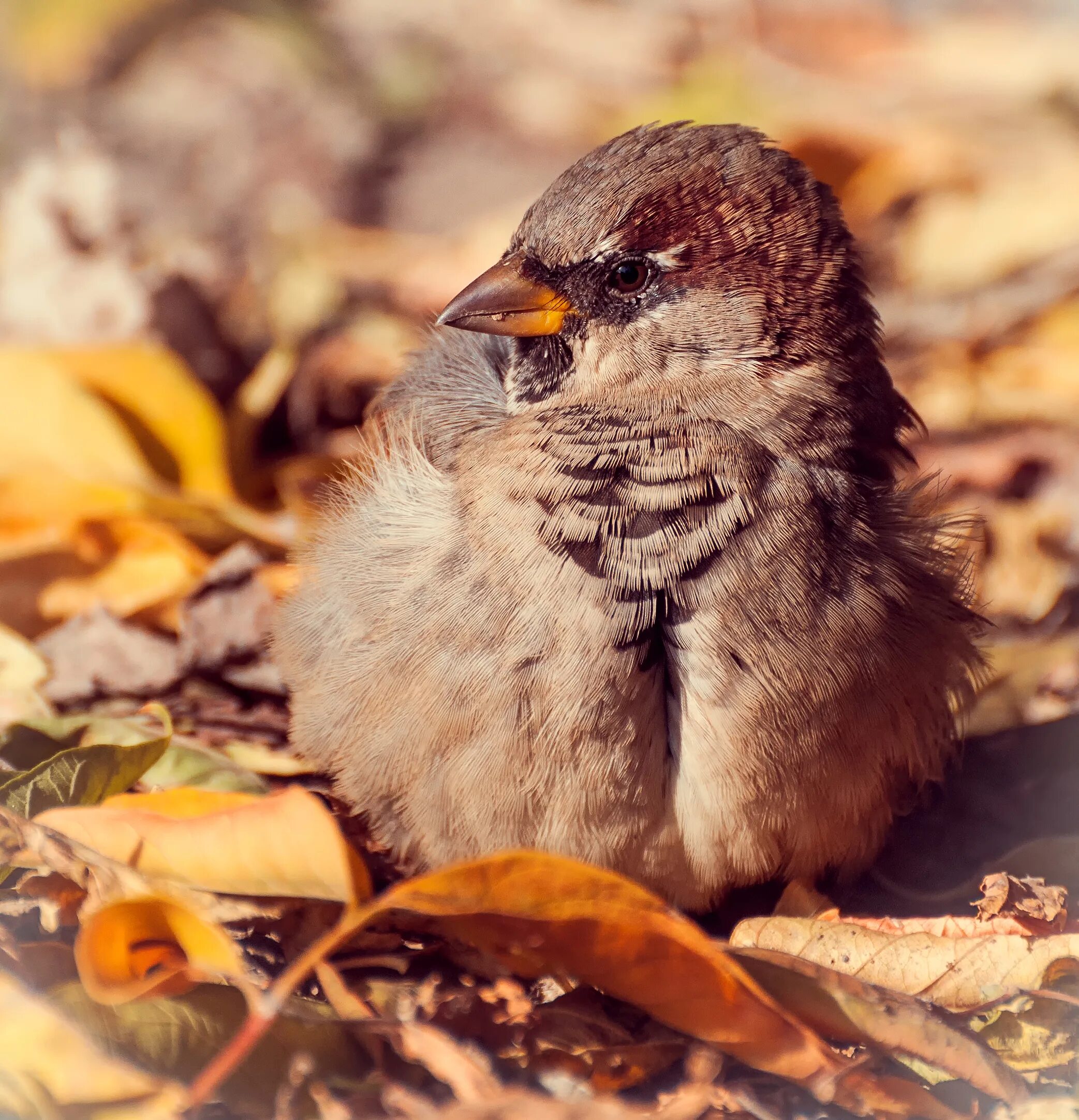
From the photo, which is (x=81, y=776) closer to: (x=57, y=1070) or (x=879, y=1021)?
(x=57, y=1070)

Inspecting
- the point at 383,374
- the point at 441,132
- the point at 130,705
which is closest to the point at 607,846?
the point at 130,705

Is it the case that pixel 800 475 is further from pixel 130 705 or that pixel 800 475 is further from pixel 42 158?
pixel 42 158

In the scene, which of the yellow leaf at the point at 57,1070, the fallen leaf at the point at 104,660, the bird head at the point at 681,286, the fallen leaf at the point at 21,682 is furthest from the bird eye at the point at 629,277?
the yellow leaf at the point at 57,1070

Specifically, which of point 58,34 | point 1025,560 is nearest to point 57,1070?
point 1025,560

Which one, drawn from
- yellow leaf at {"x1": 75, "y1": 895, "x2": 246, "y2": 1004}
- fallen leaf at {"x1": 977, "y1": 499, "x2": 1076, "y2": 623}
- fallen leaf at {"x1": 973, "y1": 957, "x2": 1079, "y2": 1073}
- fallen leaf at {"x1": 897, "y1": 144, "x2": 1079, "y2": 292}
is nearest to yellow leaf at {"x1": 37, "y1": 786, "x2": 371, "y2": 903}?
yellow leaf at {"x1": 75, "y1": 895, "x2": 246, "y2": 1004}

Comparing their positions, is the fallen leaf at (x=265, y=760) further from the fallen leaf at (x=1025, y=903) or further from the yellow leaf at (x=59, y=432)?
the fallen leaf at (x=1025, y=903)

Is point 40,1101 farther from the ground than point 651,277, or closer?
closer

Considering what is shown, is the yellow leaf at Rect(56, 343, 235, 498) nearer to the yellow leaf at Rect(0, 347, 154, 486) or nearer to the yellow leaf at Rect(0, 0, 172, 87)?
the yellow leaf at Rect(0, 347, 154, 486)
